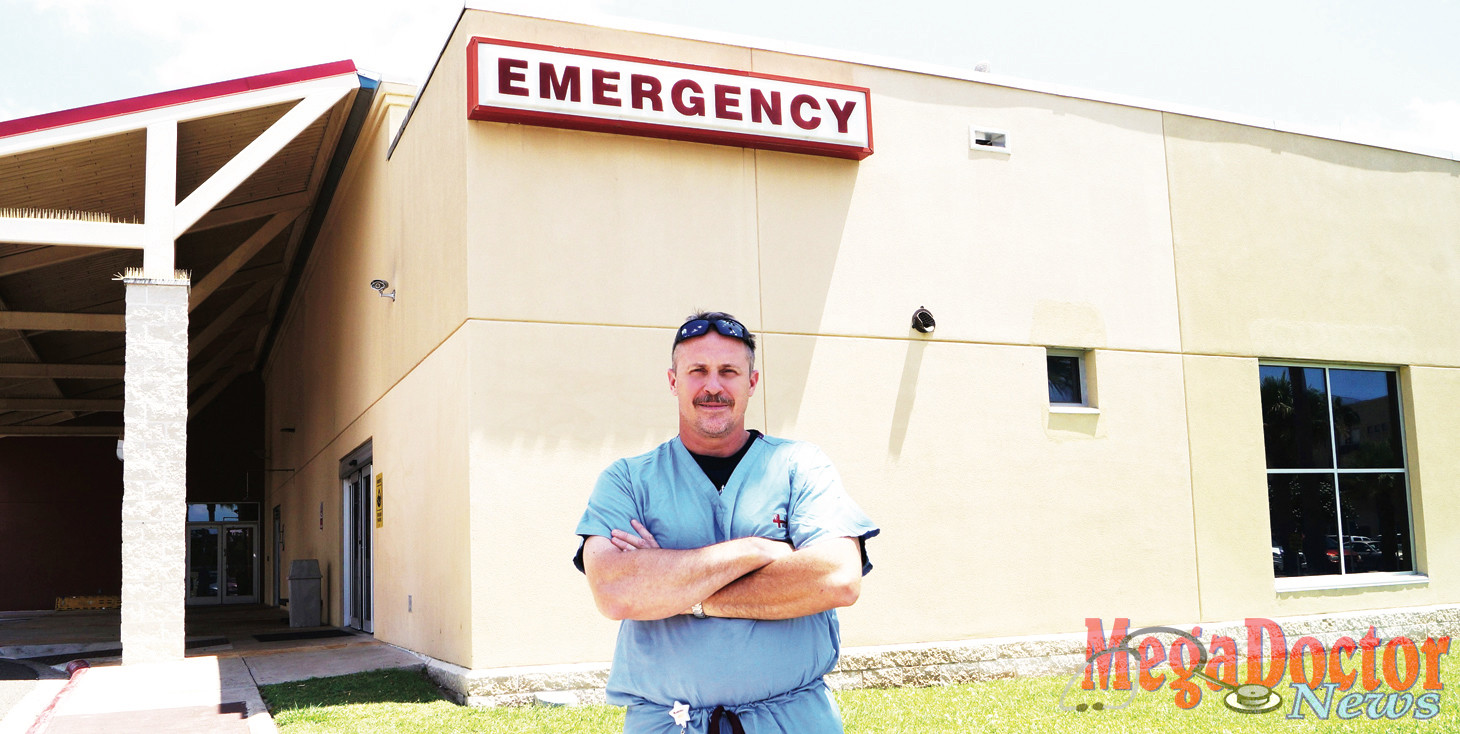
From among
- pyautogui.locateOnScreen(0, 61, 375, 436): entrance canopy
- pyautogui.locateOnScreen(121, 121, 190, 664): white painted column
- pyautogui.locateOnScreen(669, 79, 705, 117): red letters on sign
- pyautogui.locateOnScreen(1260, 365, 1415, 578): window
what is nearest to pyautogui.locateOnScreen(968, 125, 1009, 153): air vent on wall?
pyautogui.locateOnScreen(669, 79, 705, 117): red letters on sign

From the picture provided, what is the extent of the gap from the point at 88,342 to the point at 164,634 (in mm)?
14170

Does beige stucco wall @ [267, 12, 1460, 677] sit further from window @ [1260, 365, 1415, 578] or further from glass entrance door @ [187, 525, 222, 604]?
glass entrance door @ [187, 525, 222, 604]

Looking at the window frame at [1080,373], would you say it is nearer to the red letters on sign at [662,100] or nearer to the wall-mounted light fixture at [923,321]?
the wall-mounted light fixture at [923,321]

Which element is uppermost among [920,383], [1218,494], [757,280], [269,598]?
[757,280]

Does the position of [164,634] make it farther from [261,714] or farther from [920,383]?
[920,383]

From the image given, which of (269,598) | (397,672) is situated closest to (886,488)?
(397,672)

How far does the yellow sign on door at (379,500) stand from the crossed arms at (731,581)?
388 inches

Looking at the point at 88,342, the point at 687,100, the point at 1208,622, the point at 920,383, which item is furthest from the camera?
the point at 88,342

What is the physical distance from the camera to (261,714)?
751 centimetres

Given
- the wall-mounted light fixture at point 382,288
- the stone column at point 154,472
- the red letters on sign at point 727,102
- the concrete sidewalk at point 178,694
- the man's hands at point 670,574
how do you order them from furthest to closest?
1. the wall-mounted light fixture at point 382,288
2. the stone column at point 154,472
3. the red letters on sign at point 727,102
4. the concrete sidewalk at point 178,694
5. the man's hands at point 670,574

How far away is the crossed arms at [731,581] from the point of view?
112 inches

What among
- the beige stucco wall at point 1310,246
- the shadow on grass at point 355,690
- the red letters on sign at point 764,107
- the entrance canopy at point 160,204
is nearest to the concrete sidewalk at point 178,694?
the shadow on grass at point 355,690

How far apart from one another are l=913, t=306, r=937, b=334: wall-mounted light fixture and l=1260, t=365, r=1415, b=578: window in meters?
3.88

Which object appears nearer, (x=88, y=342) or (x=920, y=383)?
(x=920, y=383)
